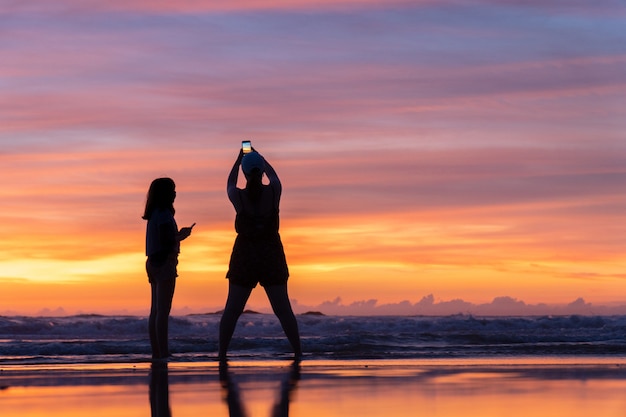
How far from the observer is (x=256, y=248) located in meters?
10.6

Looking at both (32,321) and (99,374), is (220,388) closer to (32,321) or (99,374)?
(99,374)

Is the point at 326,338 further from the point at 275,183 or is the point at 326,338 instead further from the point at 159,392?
the point at 159,392

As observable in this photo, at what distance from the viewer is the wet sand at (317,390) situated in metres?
5.80

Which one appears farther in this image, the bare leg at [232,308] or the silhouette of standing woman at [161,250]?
the silhouette of standing woman at [161,250]

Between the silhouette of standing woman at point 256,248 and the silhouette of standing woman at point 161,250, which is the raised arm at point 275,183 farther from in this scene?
the silhouette of standing woman at point 161,250

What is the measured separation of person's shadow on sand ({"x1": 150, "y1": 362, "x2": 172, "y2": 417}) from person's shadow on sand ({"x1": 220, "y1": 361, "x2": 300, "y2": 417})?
13.3 inches

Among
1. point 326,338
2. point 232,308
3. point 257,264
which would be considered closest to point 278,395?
point 257,264

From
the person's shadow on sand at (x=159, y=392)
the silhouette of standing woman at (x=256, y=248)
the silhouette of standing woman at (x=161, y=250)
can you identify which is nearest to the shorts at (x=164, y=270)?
the silhouette of standing woman at (x=161, y=250)

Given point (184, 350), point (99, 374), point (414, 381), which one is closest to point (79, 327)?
point (184, 350)

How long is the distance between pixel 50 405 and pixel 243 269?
14.4ft

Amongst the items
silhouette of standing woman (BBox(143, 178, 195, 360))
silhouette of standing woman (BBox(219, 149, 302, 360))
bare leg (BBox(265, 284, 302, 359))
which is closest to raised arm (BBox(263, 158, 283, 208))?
silhouette of standing woman (BBox(219, 149, 302, 360))

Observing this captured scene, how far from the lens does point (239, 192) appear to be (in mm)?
10508

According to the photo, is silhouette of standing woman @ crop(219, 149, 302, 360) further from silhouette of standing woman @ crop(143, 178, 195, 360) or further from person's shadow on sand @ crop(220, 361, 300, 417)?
person's shadow on sand @ crop(220, 361, 300, 417)

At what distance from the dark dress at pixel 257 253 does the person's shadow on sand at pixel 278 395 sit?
5.37 feet
